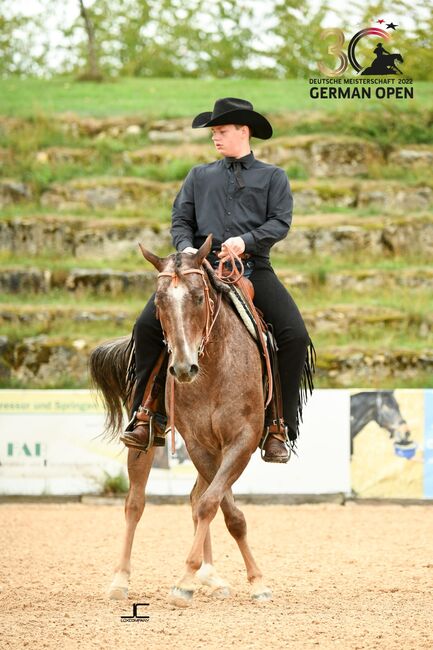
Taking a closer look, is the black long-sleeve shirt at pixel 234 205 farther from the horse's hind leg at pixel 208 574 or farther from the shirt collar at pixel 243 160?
the horse's hind leg at pixel 208 574

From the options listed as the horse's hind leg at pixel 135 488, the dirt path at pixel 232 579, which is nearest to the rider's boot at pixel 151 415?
the horse's hind leg at pixel 135 488

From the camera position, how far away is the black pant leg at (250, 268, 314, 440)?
7730 mm

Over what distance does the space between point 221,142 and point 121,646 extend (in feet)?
12.2

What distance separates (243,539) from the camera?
750 centimetres

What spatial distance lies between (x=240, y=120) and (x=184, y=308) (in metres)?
1.95

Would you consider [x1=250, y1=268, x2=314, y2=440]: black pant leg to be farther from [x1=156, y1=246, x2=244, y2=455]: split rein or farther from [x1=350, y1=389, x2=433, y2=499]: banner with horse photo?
[x1=350, y1=389, x2=433, y2=499]: banner with horse photo

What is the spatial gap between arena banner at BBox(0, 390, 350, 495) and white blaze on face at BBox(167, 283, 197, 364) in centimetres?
810

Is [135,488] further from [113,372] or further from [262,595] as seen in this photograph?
[262,595]

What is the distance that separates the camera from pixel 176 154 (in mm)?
25484

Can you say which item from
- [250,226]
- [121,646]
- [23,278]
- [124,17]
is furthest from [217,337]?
[124,17]

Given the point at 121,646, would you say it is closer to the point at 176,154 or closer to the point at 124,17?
the point at 176,154

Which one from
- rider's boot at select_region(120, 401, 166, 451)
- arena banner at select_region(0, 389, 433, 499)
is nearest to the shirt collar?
rider's boot at select_region(120, 401, 166, 451)

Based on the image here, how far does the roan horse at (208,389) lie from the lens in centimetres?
640

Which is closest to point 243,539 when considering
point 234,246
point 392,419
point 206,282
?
point 206,282
